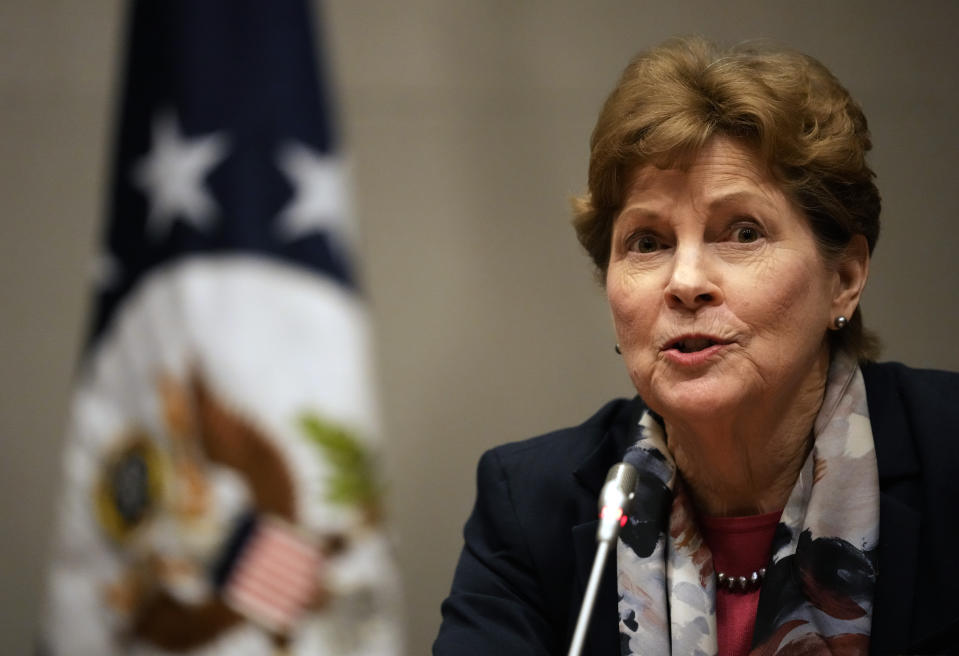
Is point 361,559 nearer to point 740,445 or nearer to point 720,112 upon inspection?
point 740,445

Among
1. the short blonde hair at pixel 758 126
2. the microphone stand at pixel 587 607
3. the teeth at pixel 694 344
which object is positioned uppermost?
the short blonde hair at pixel 758 126

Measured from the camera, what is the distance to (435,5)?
3.09 meters

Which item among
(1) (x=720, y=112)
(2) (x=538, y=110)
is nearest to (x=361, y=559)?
(1) (x=720, y=112)

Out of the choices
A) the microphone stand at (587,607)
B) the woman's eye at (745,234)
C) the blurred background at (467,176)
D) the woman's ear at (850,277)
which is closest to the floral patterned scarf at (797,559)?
the woman's ear at (850,277)

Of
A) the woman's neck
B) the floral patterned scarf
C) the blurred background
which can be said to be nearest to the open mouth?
the woman's neck

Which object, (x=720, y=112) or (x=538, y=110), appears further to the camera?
(x=538, y=110)

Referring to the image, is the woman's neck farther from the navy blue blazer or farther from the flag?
the flag

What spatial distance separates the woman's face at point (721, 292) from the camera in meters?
1.84

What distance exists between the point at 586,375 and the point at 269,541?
1.68m

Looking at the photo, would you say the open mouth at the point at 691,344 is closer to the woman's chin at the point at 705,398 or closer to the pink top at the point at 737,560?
the woman's chin at the point at 705,398

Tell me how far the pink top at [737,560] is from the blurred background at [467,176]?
3.68ft

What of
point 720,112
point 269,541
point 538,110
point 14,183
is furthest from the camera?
point 538,110

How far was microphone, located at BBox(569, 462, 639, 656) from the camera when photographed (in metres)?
1.41

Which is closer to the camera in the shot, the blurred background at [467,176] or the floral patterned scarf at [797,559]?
the floral patterned scarf at [797,559]
